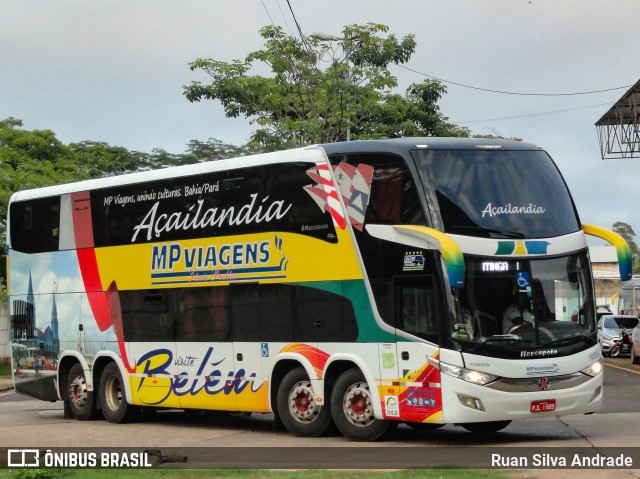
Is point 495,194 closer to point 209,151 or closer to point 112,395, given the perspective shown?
point 112,395

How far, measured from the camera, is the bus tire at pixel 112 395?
2048 cm

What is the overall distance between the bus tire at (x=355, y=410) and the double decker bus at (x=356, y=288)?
0.02m

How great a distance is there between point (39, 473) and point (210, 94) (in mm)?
29382

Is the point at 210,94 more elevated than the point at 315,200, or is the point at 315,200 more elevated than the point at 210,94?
the point at 210,94

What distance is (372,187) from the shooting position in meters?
16.0

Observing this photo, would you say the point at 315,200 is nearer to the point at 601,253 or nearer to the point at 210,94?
the point at 210,94

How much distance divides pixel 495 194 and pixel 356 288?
89.0 inches

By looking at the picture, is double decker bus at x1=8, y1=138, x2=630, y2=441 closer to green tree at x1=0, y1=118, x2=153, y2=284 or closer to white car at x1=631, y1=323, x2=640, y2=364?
white car at x1=631, y1=323, x2=640, y2=364

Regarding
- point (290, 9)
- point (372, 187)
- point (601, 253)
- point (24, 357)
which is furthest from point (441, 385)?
point (601, 253)

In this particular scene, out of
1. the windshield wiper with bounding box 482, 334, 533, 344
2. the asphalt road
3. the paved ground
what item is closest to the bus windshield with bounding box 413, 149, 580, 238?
the windshield wiper with bounding box 482, 334, 533, 344

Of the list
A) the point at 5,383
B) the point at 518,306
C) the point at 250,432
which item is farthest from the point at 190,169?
the point at 5,383

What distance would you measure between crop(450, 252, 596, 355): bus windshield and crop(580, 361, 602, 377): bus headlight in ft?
1.07

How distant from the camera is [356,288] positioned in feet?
52.7

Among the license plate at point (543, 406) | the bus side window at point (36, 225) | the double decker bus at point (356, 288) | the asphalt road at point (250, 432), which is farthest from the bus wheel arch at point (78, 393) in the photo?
the license plate at point (543, 406)
